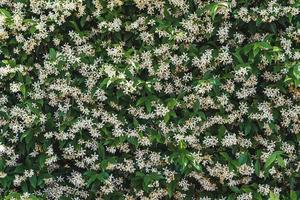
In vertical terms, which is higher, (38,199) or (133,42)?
(133,42)

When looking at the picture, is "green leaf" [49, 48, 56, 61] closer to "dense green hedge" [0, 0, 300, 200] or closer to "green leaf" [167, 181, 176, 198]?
"dense green hedge" [0, 0, 300, 200]

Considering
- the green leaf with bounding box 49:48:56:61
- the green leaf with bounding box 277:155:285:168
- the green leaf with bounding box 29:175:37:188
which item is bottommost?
the green leaf with bounding box 29:175:37:188

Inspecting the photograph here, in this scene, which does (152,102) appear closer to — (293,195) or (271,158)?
(271,158)

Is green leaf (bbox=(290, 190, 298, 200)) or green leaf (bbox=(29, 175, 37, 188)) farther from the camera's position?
green leaf (bbox=(29, 175, 37, 188))

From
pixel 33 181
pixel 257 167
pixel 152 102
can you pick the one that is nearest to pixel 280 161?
pixel 257 167

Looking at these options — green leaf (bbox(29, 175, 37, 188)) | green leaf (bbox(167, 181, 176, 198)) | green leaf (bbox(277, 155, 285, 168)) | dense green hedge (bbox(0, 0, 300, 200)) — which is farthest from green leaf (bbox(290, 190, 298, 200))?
green leaf (bbox(29, 175, 37, 188))

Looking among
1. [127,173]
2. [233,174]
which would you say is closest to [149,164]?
[127,173]

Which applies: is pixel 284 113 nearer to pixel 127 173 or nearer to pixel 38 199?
pixel 127 173

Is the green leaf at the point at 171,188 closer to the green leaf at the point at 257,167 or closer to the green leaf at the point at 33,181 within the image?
the green leaf at the point at 257,167

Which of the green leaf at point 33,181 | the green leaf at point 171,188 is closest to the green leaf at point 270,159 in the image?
the green leaf at point 171,188
